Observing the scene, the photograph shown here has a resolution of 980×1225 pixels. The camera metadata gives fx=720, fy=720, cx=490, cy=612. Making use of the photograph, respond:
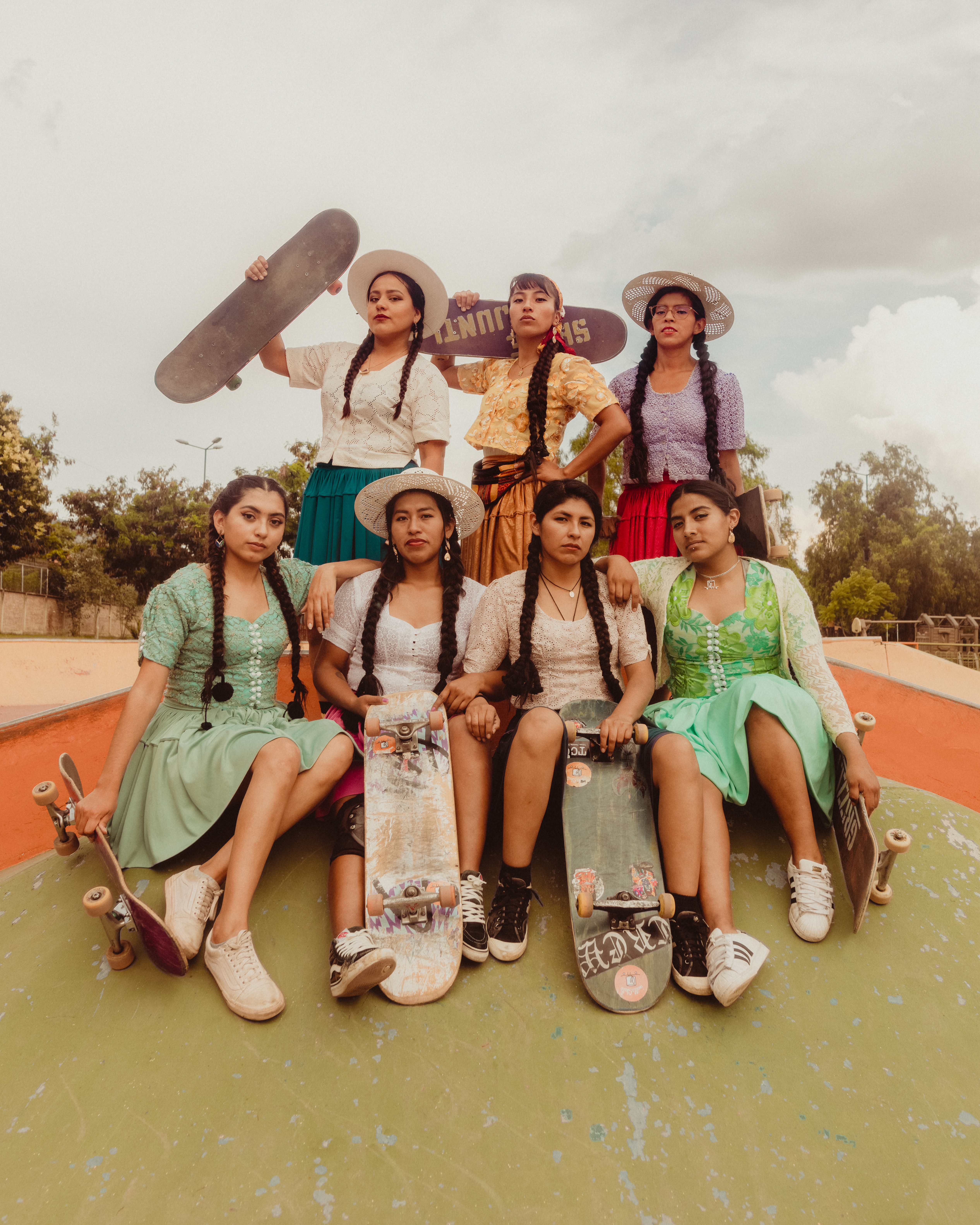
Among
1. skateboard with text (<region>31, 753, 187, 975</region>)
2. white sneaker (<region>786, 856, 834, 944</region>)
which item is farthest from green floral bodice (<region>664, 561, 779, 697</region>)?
skateboard with text (<region>31, 753, 187, 975</region>)

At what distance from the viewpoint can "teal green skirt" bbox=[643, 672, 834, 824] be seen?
265cm

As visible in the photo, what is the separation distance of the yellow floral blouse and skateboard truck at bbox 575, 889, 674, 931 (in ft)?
6.98

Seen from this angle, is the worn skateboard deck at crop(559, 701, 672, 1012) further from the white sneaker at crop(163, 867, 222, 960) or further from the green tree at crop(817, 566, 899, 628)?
the green tree at crop(817, 566, 899, 628)

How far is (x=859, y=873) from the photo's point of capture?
8.02 feet

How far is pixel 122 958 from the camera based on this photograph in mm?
2338

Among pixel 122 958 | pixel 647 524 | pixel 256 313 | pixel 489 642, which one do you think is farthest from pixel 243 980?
pixel 256 313

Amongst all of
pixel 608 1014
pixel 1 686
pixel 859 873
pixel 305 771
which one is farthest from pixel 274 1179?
pixel 1 686

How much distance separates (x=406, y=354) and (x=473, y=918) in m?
2.69

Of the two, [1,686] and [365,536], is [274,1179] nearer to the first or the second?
[365,536]

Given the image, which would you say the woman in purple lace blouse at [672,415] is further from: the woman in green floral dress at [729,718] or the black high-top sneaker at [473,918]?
the black high-top sneaker at [473,918]

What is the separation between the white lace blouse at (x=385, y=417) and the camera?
3.51 m

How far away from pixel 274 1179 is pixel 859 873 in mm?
1973

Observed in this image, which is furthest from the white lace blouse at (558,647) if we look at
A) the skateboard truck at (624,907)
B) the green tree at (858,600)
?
the green tree at (858,600)

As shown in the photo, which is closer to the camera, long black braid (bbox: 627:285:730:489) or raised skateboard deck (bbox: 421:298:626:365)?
long black braid (bbox: 627:285:730:489)
